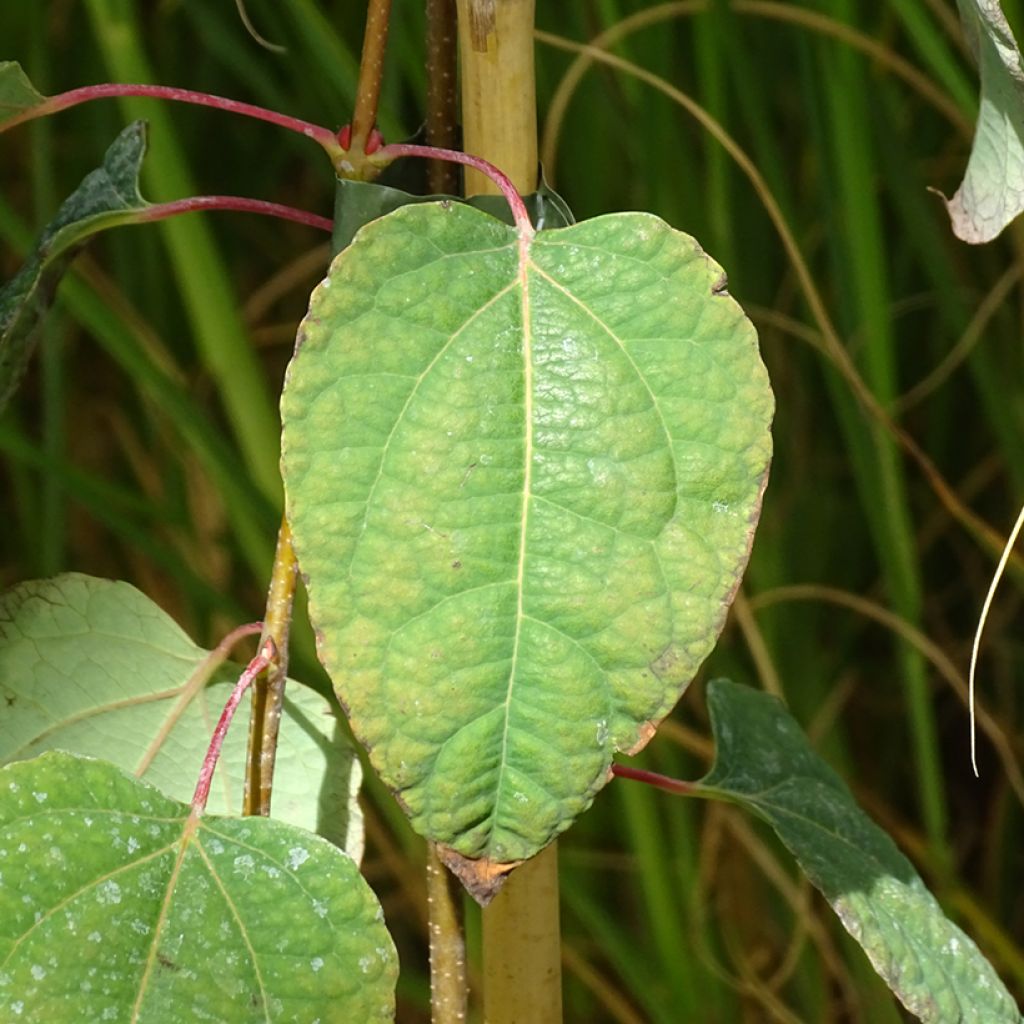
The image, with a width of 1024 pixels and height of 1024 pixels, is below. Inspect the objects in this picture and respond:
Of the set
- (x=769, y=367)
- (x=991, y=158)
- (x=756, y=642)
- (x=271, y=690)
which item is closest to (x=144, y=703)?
(x=271, y=690)

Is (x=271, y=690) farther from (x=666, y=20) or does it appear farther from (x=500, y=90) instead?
(x=666, y=20)

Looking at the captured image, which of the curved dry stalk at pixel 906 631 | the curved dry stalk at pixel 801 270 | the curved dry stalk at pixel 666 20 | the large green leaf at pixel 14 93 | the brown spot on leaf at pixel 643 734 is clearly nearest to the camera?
the brown spot on leaf at pixel 643 734

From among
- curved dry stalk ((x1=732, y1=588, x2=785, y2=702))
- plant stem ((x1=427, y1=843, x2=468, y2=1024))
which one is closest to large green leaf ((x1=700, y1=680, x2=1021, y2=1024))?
plant stem ((x1=427, y1=843, x2=468, y2=1024))

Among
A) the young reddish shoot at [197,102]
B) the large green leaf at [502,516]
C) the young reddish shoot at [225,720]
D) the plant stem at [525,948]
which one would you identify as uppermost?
the young reddish shoot at [197,102]

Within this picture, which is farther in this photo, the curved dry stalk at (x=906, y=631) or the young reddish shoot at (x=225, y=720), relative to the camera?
the curved dry stalk at (x=906, y=631)

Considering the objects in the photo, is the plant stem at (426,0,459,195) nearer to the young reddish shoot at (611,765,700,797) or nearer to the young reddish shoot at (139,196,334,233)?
the young reddish shoot at (139,196,334,233)

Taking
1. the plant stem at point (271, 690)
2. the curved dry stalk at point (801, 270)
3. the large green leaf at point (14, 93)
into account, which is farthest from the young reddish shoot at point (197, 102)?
the curved dry stalk at point (801, 270)

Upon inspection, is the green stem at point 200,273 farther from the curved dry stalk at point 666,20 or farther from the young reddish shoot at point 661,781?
the young reddish shoot at point 661,781
